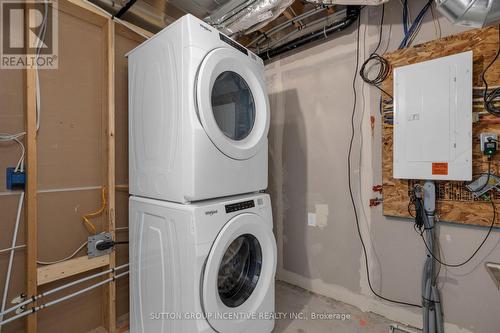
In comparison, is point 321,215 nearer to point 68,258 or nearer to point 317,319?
point 317,319

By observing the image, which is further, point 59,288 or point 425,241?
point 425,241

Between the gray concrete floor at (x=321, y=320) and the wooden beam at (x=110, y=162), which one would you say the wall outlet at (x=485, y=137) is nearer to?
the gray concrete floor at (x=321, y=320)

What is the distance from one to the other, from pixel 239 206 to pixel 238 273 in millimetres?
522

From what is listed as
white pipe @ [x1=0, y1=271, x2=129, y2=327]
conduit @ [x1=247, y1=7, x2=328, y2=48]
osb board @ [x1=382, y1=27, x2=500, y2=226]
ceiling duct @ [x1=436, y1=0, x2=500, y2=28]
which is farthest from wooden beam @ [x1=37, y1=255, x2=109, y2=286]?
ceiling duct @ [x1=436, y1=0, x2=500, y2=28]

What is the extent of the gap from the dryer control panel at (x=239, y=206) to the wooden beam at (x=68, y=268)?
1.01 meters

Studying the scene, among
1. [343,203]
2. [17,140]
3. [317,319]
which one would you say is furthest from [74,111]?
[317,319]

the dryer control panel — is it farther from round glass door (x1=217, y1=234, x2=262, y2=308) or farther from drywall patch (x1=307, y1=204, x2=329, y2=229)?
drywall patch (x1=307, y1=204, x2=329, y2=229)

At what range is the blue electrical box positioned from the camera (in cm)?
131

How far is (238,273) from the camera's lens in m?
1.57

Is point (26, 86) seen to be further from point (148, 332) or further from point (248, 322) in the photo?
point (248, 322)

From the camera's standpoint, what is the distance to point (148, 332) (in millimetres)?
1414

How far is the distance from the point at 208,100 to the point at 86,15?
1.13 meters

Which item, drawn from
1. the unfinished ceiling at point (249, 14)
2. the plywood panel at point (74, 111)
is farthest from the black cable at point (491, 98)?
the plywood panel at point (74, 111)

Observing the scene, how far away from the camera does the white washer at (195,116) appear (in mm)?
1189
